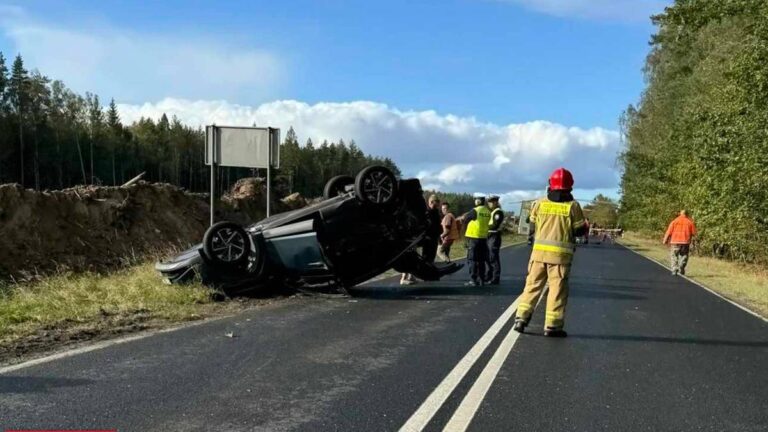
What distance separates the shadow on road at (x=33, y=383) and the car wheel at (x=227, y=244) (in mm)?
4807

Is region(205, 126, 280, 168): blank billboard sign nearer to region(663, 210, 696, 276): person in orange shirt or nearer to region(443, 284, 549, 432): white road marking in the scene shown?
region(443, 284, 549, 432): white road marking

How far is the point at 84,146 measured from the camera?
269 ft

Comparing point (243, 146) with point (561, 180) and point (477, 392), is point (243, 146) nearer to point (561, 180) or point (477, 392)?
point (561, 180)

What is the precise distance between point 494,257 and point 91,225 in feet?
56.9

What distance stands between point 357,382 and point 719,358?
12.0ft

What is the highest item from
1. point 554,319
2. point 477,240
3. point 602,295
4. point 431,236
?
point 431,236

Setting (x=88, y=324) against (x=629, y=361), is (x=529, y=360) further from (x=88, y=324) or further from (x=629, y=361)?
(x=88, y=324)

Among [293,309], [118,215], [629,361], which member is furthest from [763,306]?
[118,215]

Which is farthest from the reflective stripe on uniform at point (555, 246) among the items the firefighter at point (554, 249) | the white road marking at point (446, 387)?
the white road marking at point (446, 387)

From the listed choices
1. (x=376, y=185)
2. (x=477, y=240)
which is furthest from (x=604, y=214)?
(x=376, y=185)

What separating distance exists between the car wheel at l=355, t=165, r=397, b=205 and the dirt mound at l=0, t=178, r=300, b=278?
10810mm

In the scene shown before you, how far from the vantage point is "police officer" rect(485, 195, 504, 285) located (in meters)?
13.3

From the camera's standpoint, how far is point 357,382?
534 centimetres

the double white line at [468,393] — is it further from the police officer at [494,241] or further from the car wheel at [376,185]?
the police officer at [494,241]
